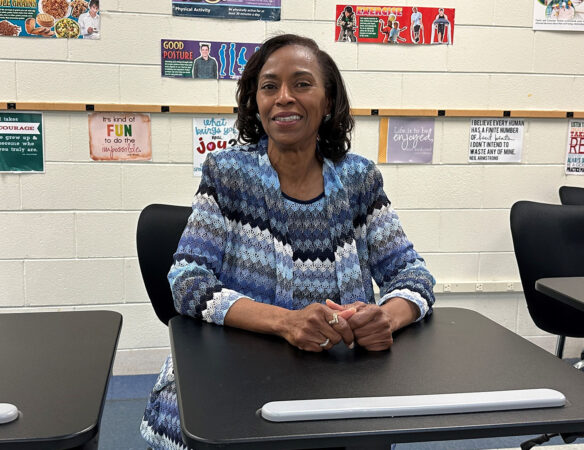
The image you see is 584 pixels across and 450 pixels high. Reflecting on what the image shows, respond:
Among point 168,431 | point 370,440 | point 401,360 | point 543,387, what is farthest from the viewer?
point 168,431

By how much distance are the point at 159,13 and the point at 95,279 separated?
1.30m

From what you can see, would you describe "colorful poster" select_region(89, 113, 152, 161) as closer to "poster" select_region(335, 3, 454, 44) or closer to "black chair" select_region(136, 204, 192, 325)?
"black chair" select_region(136, 204, 192, 325)

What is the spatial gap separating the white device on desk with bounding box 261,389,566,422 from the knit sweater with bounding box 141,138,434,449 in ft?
1.50

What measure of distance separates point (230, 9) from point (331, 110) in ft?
4.23

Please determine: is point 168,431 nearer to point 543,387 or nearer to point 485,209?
point 543,387

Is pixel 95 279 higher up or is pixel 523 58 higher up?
pixel 523 58

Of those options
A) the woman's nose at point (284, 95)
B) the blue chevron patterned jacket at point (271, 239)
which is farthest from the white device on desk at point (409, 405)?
the woman's nose at point (284, 95)

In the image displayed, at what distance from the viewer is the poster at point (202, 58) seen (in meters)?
2.61

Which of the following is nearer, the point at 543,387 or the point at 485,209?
the point at 543,387

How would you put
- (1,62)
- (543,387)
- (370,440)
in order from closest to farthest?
(370,440) < (543,387) < (1,62)

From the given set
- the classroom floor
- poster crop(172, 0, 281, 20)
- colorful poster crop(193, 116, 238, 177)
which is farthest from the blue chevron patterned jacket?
poster crop(172, 0, 281, 20)

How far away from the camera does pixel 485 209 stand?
9.59 ft

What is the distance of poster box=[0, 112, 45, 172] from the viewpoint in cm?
255

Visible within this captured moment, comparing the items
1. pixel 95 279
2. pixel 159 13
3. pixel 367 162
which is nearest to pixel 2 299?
pixel 95 279
